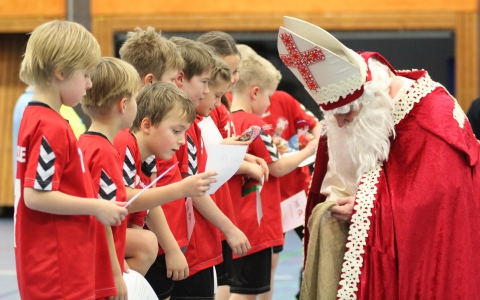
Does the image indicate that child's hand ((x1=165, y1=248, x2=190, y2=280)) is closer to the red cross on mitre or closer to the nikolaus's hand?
the nikolaus's hand

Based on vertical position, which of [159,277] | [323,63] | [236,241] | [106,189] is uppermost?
[323,63]

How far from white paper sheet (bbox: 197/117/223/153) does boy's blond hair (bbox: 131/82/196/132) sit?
1.77ft

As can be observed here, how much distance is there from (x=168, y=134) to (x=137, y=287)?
55 centimetres

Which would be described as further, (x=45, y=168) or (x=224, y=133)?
(x=224, y=133)

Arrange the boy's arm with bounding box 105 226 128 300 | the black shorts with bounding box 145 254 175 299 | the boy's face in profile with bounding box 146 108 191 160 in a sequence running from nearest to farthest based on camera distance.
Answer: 1. the boy's arm with bounding box 105 226 128 300
2. the boy's face in profile with bounding box 146 108 191 160
3. the black shorts with bounding box 145 254 175 299

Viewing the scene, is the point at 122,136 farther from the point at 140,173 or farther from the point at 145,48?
the point at 145,48

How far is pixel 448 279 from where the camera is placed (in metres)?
2.79

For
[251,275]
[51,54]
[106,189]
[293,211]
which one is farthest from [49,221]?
[293,211]

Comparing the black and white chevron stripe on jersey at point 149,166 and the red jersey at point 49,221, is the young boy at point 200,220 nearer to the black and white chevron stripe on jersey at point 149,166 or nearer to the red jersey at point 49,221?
the black and white chevron stripe on jersey at point 149,166

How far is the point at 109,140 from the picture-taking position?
2.55 meters

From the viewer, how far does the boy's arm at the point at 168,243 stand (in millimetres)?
2838

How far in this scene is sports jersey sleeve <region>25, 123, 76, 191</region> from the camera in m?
2.20

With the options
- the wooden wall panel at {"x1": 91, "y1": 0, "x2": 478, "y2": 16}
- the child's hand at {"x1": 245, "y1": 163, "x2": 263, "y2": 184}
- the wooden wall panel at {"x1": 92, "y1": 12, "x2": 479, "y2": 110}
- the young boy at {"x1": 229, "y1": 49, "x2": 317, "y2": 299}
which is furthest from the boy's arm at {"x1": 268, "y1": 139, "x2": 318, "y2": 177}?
the wooden wall panel at {"x1": 91, "y1": 0, "x2": 478, "y2": 16}

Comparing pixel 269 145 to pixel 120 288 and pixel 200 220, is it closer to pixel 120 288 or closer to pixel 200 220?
pixel 200 220
